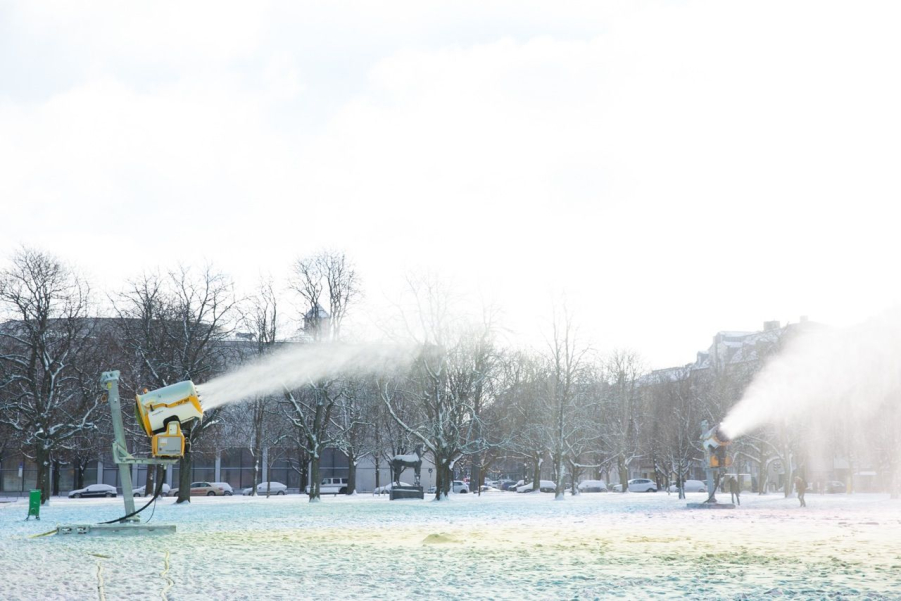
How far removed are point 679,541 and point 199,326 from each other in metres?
37.0

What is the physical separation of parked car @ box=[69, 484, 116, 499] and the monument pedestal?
108 ft

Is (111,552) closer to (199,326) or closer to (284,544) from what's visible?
(284,544)

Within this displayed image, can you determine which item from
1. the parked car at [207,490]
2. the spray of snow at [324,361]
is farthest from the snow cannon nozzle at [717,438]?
the parked car at [207,490]

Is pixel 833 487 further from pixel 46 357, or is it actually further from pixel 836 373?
pixel 46 357

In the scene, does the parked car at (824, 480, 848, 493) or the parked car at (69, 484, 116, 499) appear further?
the parked car at (824, 480, 848, 493)

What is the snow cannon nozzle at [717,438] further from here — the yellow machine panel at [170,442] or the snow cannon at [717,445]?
the yellow machine panel at [170,442]

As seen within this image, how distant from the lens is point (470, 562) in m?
16.5

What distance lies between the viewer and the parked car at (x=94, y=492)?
7662 cm

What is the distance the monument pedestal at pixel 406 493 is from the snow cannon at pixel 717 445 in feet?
74.4

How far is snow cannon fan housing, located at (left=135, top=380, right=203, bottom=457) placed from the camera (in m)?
23.2

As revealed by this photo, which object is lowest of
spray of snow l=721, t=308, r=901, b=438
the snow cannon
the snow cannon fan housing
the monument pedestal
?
the monument pedestal

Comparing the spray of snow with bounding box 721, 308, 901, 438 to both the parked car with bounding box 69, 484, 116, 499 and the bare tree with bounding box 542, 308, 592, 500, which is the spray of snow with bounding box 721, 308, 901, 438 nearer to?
the bare tree with bounding box 542, 308, 592, 500

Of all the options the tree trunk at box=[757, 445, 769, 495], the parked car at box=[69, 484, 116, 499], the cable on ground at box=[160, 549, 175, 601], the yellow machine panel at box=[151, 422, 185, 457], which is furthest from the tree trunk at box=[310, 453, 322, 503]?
the cable on ground at box=[160, 549, 175, 601]

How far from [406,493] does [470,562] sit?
4216cm
